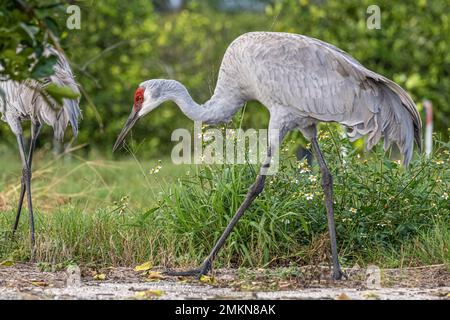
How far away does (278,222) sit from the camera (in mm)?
6422

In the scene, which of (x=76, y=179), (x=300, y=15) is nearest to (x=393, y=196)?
(x=76, y=179)

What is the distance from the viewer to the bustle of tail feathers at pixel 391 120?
6258 millimetres

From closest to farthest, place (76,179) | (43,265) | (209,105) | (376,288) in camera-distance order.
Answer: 1. (376,288)
2. (43,265)
3. (209,105)
4. (76,179)

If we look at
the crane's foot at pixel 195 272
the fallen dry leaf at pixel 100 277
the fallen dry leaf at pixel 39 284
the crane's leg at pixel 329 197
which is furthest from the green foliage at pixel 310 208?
the fallen dry leaf at pixel 39 284

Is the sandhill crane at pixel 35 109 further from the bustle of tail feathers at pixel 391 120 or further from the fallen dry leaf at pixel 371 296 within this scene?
the fallen dry leaf at pixel 371 296

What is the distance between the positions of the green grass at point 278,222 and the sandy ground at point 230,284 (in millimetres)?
262

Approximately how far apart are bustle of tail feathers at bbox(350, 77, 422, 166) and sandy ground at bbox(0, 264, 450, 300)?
0.94m

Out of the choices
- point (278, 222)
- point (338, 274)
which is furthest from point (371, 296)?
point (278, 222)

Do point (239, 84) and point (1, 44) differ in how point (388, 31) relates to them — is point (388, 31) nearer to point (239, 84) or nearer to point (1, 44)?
point (239, 84)

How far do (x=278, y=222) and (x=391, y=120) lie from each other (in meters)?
1.08

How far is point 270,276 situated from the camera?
19.0ft

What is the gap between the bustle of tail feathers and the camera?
6258 millimetres

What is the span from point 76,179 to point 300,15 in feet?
13.2

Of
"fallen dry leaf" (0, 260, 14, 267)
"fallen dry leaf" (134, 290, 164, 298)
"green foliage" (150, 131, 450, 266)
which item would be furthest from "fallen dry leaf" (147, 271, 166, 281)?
"fallen dry leaf" (0, 260, 14, 267)
